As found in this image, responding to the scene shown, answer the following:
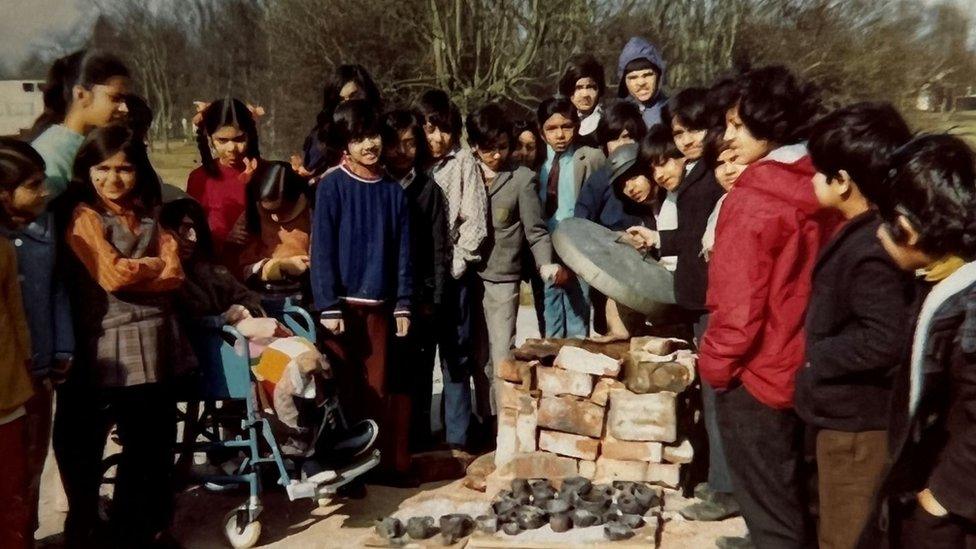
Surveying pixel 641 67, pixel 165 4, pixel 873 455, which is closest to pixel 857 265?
pixel 873 455

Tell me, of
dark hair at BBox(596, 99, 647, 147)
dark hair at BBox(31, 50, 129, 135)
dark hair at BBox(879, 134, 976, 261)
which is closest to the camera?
dark hair at BBox(879, 134, 976, 261)

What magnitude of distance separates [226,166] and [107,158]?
3.42 feet

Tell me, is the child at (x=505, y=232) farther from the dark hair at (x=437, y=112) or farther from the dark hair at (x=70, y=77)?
the dark hair at (x=70, y=77)

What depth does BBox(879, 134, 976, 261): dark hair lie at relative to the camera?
7.86 ft

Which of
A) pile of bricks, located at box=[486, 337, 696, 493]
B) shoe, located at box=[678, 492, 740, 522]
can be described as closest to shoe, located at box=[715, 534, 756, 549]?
shoe, located at box=[678, 492, 740, 522]

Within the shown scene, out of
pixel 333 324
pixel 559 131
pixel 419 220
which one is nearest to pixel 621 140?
pixel 559 131

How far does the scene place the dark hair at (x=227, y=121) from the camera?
181 inches

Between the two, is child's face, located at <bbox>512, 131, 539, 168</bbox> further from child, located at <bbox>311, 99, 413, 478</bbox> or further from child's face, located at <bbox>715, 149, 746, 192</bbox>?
child's face, located at <bbox>715, 149, 746, 192</bbox>

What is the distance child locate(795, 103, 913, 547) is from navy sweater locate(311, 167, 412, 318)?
2.17 meters

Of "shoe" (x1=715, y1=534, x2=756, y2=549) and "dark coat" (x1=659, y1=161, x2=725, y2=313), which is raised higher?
"dark coat" (x1=659, y1=161, x2=725, y2=313)

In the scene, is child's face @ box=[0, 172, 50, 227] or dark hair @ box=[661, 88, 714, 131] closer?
child's face @ box=[0, 172, 50, 227]

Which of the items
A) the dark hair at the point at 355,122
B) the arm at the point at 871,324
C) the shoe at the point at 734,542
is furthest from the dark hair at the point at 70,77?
the shoe at the point at 734,542

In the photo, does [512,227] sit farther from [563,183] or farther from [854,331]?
[854,331]

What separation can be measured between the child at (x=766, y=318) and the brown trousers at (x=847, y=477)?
0.21 metres
